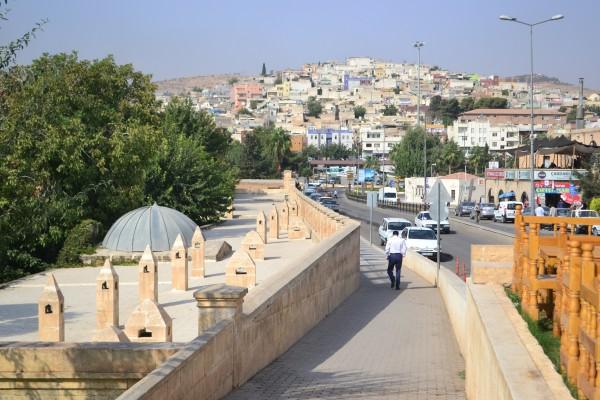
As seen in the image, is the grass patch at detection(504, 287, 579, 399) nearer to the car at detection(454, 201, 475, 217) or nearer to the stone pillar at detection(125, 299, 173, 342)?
the stone pillar at detection(125, 299, 173, 342)

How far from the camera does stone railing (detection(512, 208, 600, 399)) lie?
560cm

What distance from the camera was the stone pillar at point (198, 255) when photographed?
27172 millimetres

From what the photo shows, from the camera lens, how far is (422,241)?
1335 inches

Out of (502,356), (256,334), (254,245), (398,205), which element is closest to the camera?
(502,356)

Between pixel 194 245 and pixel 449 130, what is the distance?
540 ft

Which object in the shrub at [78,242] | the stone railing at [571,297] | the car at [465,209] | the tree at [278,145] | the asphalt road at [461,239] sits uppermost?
the tree at [278,145]

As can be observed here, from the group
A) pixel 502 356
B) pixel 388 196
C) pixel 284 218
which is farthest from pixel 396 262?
pixel 388 196

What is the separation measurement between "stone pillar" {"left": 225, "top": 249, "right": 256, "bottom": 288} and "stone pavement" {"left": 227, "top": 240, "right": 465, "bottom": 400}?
10.9 feet

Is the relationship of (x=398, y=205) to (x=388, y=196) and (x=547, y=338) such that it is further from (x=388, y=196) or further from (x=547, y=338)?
(x=547, y=338)

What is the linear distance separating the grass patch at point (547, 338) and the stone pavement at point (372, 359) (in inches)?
64.2

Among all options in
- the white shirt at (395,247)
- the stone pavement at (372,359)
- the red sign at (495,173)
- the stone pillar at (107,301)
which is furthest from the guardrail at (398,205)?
the stone pillar at (107,301)

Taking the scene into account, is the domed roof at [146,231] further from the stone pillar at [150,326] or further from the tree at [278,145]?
the tree at [278,145]

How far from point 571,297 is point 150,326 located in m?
8.21

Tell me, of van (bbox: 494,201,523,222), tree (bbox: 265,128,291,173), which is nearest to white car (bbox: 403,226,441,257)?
van (bbox: 494,201,523,222)
